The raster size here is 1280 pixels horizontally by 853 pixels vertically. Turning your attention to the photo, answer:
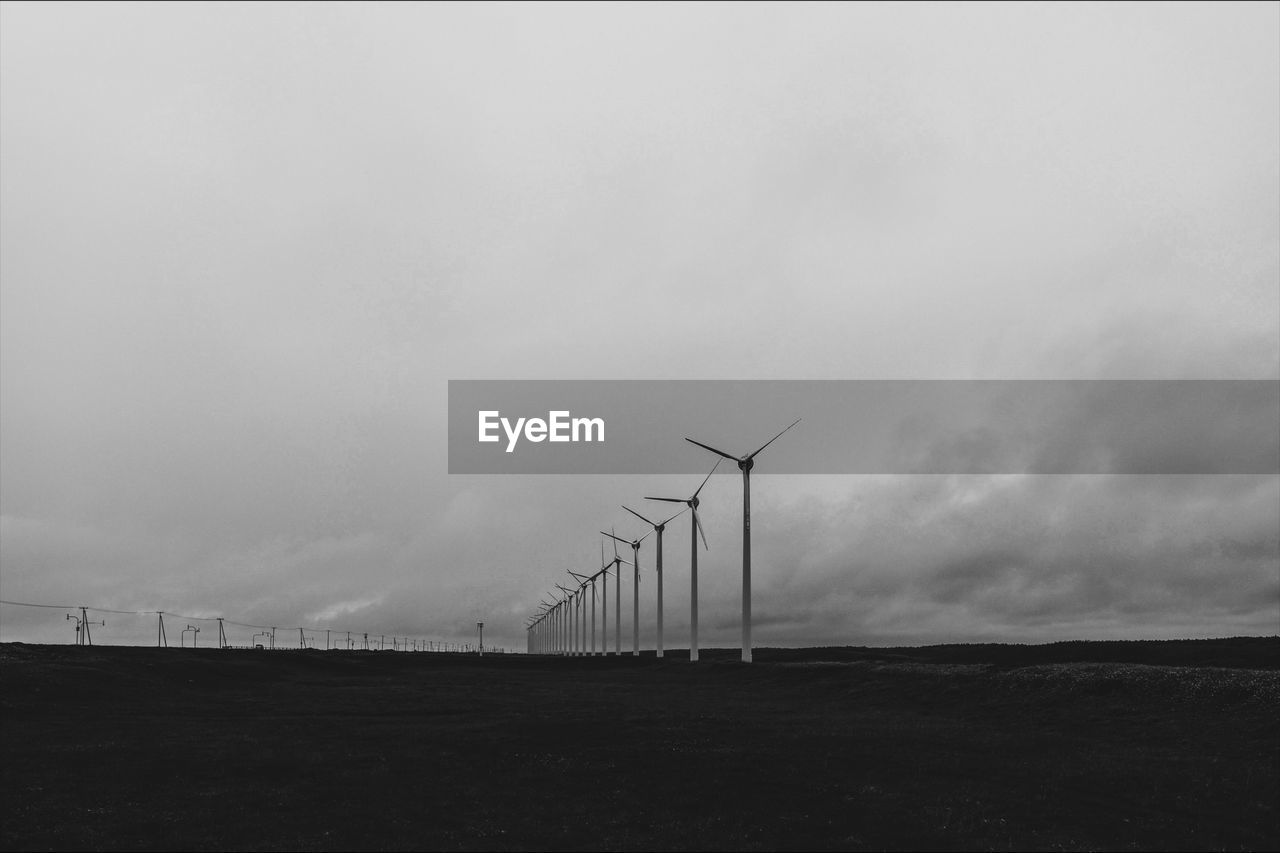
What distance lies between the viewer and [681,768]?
132 ft

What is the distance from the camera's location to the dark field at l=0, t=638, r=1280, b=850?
30391 mm

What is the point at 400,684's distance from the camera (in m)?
103

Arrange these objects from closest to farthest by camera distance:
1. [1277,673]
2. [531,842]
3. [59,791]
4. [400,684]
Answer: [531,842] → [59,791] → [1277,673] → [400,684]

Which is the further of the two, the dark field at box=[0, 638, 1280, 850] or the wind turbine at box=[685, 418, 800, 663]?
the wind turbine at box=[685, 418, 800, 663]

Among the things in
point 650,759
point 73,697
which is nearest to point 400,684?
point 73,697

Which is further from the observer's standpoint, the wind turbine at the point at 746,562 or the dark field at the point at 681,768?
the wind turbine at the point at 746,562

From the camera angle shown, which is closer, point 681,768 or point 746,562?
point 681,768

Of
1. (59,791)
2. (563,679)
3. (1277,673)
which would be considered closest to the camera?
(59,791)

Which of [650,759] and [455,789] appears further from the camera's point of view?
[650,759]

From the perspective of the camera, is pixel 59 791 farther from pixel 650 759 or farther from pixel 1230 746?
pixel 1230 746

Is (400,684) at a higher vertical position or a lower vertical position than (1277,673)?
lower

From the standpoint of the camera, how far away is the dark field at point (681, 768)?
3039 cm

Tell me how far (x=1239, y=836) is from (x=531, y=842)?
19.3 meters

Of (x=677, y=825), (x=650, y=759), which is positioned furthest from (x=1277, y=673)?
(x=677, y=825)
